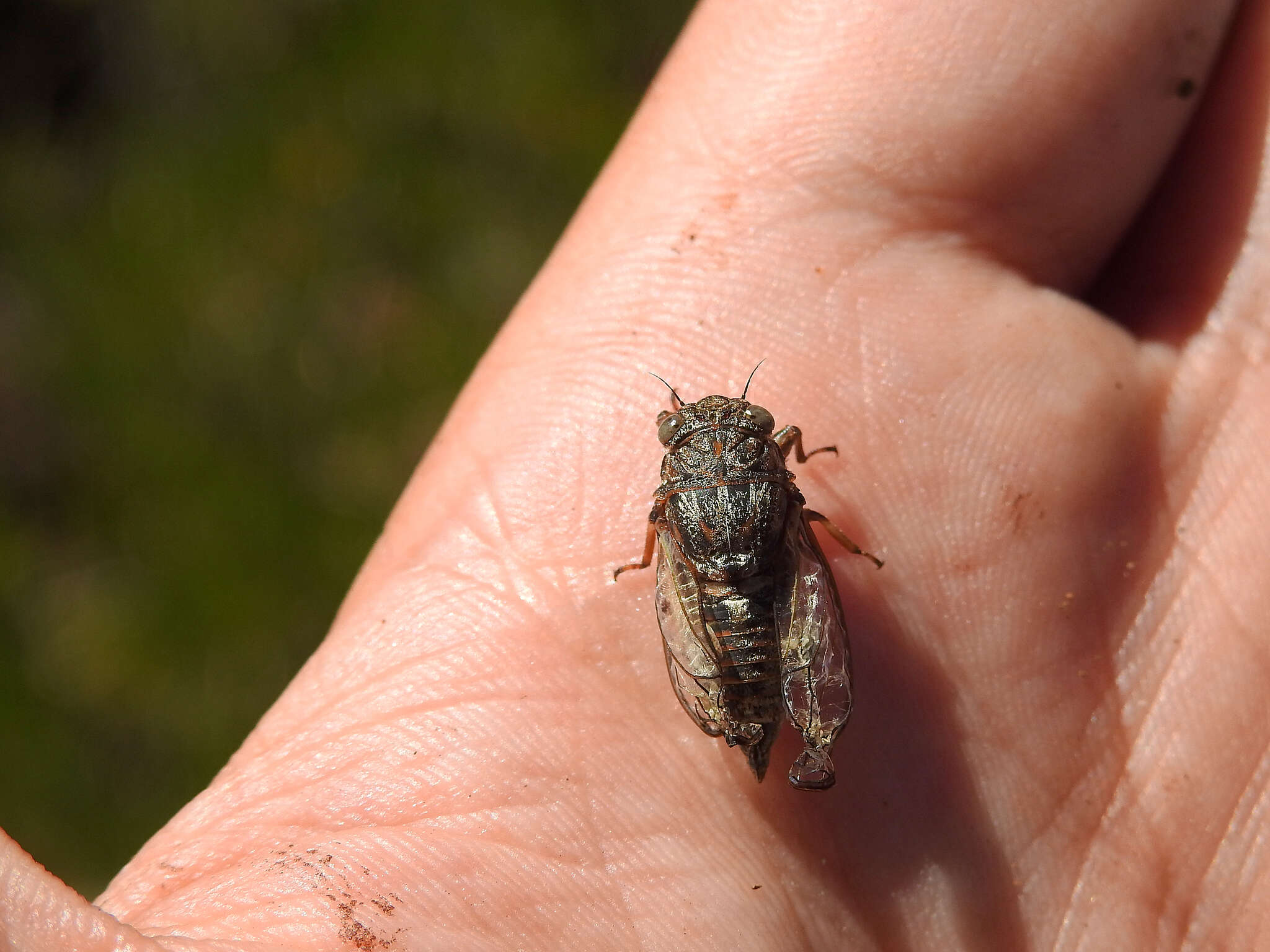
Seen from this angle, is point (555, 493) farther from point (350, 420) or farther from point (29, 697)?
point (29, 697)

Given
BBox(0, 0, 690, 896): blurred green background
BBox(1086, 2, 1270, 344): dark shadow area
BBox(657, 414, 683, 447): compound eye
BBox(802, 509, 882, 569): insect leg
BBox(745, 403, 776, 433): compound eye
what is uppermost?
BBox(1086, 2, 1270, 344): dark shadow area

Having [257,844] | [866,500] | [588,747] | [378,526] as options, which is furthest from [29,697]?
[866,500]

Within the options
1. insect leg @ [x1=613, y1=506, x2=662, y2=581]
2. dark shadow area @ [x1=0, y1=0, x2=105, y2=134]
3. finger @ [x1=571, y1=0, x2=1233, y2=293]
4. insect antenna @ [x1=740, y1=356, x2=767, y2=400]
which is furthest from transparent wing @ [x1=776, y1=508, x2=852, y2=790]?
dark shadow area @ [x1=0, y1=0, x2=105, y2=134]

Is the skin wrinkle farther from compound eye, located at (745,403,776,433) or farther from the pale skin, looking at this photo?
compound eye, located at (745,403,776,433)

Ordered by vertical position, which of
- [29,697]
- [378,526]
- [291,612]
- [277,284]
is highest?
[277,284]

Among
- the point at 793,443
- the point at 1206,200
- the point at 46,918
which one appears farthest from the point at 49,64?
the point at 1206,200

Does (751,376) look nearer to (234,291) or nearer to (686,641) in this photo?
(686,641)
